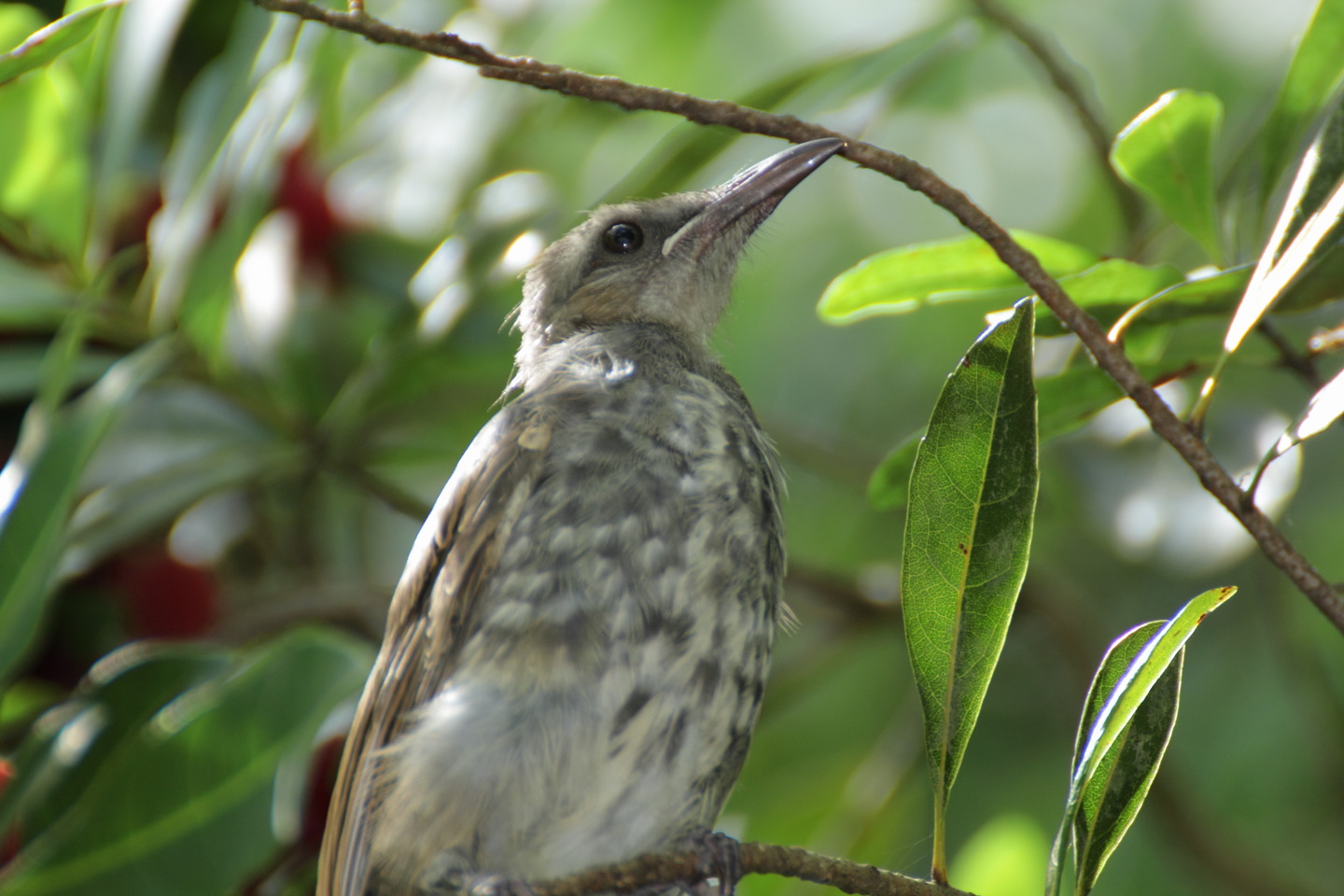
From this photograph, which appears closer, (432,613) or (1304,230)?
(1304,230)

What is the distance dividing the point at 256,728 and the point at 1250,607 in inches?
107

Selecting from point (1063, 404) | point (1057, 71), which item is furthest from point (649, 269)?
point (1063, 404)

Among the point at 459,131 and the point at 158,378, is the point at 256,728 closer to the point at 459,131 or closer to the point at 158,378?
the point at 158,378

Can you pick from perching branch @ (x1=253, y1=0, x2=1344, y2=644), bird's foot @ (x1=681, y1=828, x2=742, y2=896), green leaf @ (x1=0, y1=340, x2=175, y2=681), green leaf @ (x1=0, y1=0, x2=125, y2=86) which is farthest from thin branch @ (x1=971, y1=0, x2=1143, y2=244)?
green leaf @ (x1=0, y1=340, x2=175, y2=681)

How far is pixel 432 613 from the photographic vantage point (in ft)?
6.74

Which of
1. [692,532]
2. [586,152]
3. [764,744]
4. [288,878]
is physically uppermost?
[586,152]

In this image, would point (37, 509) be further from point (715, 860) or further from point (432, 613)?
point (715, 860)

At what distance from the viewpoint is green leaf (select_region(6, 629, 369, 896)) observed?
2.00 meters

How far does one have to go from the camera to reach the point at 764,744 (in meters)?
3.60

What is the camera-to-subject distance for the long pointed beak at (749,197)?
2197mm

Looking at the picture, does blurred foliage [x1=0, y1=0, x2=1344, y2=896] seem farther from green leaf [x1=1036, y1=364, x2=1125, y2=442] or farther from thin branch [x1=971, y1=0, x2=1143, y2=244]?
thin branch [x1=971, y1=0, x2=1143, y2=244]

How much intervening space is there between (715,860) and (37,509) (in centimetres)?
127

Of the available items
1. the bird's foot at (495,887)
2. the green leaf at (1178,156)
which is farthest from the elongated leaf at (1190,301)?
the bird's foot at (495,887)

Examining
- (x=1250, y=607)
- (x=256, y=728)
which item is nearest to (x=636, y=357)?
(x=256, y=728)
